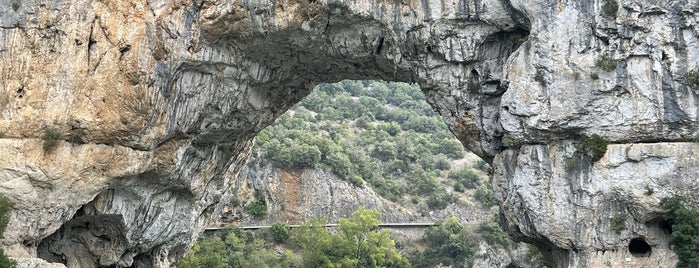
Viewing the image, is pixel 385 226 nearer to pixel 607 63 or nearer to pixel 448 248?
pixel 448 248

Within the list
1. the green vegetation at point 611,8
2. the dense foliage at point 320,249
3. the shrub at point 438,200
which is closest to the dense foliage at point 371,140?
the shrub at point 438,200

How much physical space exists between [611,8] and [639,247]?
785 centimetres

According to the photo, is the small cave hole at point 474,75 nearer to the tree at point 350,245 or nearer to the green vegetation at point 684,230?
the green vegetation at point 684,230

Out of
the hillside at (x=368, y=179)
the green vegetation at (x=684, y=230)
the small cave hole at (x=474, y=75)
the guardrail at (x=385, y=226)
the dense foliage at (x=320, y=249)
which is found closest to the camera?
the green vegetation at (x=684, y=230)

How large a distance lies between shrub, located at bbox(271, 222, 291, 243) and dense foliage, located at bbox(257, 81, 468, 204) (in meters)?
5.64

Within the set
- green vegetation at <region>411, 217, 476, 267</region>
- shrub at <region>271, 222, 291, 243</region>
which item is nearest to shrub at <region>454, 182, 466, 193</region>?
green vegetation at <region>411, 217, 476, 267</region>

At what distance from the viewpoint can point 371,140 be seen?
70312 millimetres

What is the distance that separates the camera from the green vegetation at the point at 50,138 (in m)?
22.1

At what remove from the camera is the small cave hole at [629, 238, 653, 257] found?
21703 millimetres

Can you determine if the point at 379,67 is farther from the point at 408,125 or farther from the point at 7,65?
the point at 408,125

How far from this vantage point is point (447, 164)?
69.3m

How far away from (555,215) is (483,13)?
7066mm

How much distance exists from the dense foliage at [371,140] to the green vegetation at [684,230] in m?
39.2

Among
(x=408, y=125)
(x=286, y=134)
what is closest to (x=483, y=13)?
(x=286, y=134)
